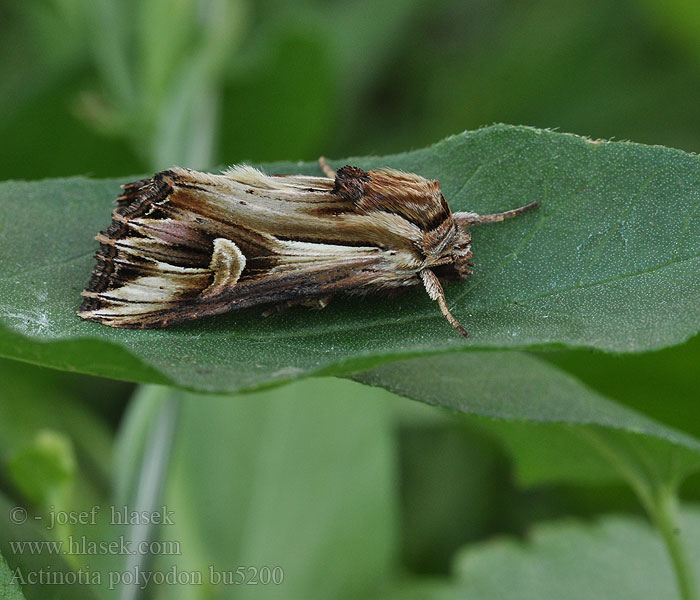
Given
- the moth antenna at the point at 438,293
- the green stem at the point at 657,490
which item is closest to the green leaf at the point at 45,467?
the moth antenna at the point at 438,293

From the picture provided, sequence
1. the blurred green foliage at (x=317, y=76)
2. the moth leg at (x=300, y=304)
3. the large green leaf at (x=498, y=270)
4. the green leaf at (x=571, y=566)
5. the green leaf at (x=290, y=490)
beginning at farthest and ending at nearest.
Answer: the blurred green foliage at (x=317, y=76) → the green leaf at (x=290, y=490) → the green leaf at (x=571, y=566) → the moth leg at (x=300, y=304) → the large green leaf at (x=498, y=270)

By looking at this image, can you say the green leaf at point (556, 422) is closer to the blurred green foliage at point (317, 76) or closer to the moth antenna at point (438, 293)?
the moth antenna at point (438, 293)

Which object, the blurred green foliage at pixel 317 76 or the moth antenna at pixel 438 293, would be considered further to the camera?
the blurred green foliage at pixel 317 76

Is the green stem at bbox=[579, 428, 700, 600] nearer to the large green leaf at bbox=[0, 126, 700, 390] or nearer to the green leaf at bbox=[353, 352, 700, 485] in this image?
the green leaf at bbox=[353, 352, 700, 485]

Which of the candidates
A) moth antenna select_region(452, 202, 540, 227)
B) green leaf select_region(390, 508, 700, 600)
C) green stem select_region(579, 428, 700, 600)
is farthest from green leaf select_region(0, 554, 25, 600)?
green leaf select_region(390, 508, 700, 600)

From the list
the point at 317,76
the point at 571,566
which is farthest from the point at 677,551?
the point at 317,76

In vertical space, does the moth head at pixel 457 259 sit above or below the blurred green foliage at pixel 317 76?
below

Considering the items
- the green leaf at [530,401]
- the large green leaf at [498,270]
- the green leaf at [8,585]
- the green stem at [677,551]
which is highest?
the large green leaf at [498,270]

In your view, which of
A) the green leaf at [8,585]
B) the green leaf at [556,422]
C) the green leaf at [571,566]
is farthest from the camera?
the green leaf at [571,566]
